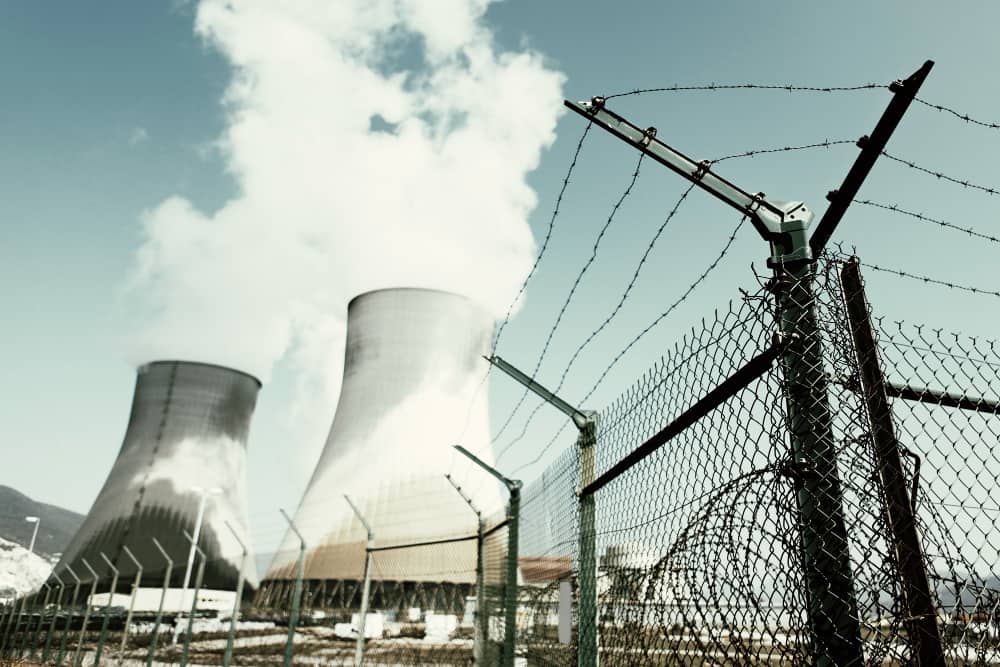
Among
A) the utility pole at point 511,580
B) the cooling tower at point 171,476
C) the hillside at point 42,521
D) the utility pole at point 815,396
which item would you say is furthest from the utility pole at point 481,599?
the hillside at point 42,521

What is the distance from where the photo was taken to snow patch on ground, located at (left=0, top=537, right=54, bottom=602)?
223 feet

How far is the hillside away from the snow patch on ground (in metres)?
38.4

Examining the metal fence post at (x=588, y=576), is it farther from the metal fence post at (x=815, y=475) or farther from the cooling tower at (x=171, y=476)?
the cooling tower at (x=171, y=476)

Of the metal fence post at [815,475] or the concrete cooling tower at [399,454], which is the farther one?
the concrete cooling tower at [399,454]

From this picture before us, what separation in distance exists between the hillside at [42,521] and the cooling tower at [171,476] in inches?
4247

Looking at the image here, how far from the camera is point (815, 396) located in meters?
1.55

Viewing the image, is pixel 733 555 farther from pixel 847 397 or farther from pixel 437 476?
pixel 437 476

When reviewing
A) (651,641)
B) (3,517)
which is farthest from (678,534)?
(3,517)

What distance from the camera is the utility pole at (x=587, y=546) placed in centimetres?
299

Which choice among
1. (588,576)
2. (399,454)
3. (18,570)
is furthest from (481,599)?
(18,570)

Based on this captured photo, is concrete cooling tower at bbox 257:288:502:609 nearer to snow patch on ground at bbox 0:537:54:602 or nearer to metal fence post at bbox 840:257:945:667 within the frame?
metal fence post at bbox 840:257:945:667

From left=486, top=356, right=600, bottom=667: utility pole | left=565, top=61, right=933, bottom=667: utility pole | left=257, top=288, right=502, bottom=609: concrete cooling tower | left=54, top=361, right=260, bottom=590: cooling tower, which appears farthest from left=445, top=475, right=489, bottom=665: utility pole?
left=54, top=361, right=260, bottom=590: cooling tower

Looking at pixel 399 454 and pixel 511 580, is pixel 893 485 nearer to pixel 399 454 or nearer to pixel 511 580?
pixel 511 580

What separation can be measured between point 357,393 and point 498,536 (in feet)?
69.1
